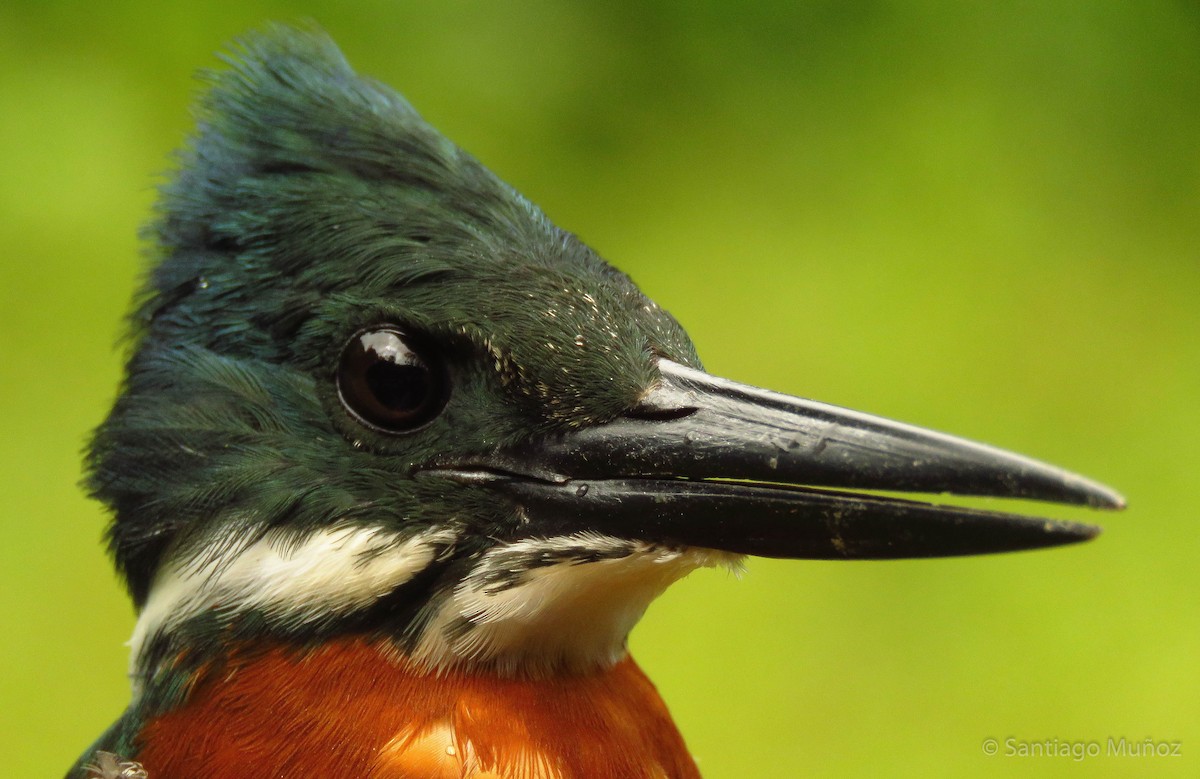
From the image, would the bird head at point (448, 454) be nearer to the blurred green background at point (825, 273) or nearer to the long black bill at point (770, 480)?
the long black bill at point (770, 480)

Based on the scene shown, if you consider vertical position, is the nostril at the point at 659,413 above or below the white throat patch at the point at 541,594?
above

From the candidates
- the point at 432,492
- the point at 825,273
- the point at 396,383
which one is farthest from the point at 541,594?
the point at 825,273

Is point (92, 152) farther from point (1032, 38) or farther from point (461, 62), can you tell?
point (1032, 38)

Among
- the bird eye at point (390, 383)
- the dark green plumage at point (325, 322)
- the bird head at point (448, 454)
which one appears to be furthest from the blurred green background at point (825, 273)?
the bird eye at point (390, 383)

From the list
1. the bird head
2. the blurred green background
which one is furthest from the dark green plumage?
the blurred green background

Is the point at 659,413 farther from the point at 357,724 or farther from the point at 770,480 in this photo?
the point at 357,724

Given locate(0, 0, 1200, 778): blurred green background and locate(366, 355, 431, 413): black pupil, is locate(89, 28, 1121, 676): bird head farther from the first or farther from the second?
locate(0, 0, 1200, 778): blurred green background
